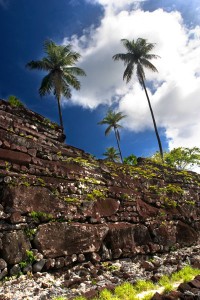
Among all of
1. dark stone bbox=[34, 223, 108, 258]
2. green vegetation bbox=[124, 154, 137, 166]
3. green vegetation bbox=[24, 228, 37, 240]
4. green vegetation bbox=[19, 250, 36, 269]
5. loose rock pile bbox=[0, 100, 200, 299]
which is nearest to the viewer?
green vegetation bbox=[19, 250, 36, 269]

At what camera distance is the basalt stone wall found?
207 inches

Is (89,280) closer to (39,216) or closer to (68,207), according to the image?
(39,216)

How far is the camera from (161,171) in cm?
1150

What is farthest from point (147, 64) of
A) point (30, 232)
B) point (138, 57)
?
point (30, 232)

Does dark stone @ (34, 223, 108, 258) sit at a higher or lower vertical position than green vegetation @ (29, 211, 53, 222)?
lower

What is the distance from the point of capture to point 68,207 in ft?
20.8

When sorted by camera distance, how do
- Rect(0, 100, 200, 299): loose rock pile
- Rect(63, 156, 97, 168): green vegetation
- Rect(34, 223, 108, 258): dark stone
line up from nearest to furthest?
Rect(0, 100, 200, 299): loose rock pile < Rect(34, 223, 108, 258): dark stone < Rect(63, 156, 97, 168): green vegetation

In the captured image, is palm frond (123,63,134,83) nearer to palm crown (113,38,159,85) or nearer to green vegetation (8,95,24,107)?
palm crown (113,38,159,85)

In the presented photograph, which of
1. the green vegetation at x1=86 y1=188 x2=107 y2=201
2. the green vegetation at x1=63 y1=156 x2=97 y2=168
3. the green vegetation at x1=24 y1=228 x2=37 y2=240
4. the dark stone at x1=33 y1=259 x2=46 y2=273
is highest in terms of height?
the green vegetation at x1=63 y1=156 x2=97 y2=168

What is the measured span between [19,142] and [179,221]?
20.6 ft

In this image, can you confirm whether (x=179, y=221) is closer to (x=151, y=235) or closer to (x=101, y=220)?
(x=151, y=235)

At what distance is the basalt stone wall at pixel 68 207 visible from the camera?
5.25 meters

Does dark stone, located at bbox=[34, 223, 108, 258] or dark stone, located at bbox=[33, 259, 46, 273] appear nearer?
dark stone, located at bbox=[33, 259, 46, 273]

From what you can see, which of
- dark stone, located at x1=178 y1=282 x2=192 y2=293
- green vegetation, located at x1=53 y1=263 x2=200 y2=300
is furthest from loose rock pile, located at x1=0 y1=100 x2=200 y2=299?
dark stone, located at x1=178 y1=282 x2=192 y2=293
